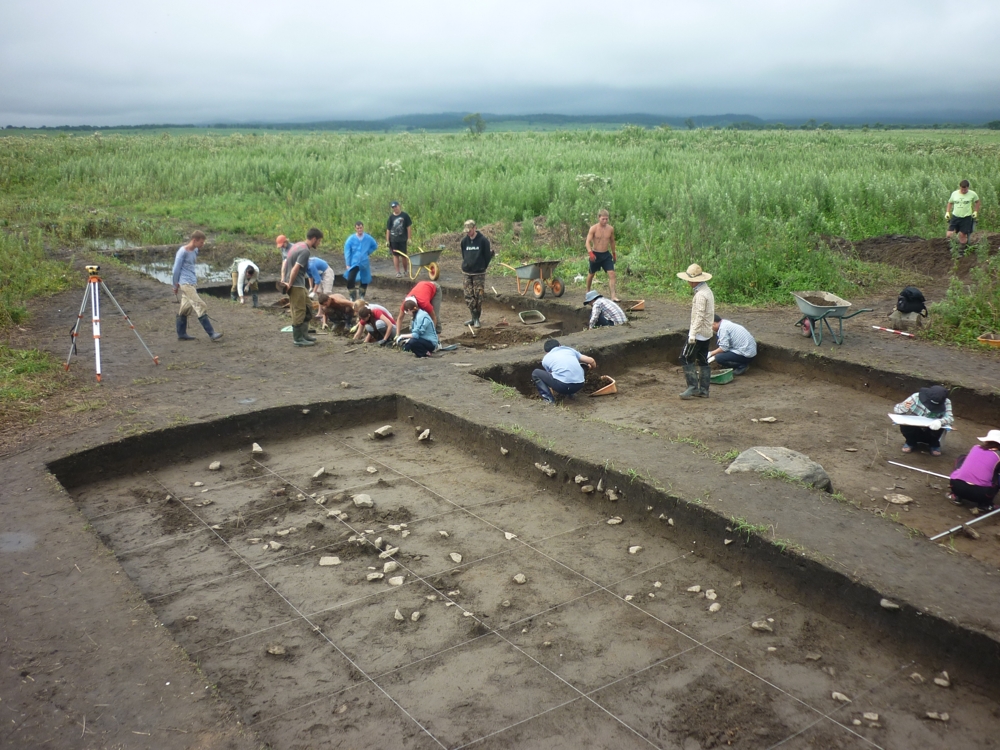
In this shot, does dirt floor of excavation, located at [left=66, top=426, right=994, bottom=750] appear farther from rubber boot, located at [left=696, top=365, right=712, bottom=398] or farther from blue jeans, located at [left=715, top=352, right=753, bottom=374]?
blue jeans, located at [left=715, top=352, right=753, bottom=374]

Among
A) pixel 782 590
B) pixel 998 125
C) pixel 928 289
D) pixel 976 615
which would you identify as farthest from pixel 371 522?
pixel 998 125

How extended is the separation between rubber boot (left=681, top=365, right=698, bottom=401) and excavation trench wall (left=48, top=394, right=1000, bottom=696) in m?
3.18

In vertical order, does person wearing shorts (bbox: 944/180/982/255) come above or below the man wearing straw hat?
above

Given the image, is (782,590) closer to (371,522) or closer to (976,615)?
(976,615)

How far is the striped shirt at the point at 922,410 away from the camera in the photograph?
734 cm

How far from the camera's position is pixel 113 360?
10406 millimetres

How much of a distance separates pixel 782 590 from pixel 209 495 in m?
4.73

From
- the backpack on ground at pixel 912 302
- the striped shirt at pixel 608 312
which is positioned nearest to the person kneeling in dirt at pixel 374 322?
the striped shirt at pixel 608 312

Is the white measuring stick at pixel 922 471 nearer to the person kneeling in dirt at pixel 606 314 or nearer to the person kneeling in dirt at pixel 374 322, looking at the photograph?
the person kneeling in dirt at pixel 606 314

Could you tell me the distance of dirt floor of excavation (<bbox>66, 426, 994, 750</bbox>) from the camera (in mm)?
4047

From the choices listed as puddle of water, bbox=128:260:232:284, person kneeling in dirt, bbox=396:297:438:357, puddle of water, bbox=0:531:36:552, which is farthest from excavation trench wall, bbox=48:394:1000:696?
puddle of water, bbox=128:260:232:284

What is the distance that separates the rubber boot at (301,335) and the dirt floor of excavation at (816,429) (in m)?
4.04

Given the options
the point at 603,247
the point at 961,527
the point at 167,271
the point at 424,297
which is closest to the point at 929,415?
the point at 961,527

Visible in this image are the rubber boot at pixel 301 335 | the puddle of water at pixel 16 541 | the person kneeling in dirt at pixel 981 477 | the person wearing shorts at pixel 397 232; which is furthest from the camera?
the person wearing shorts at pixel 397 232
